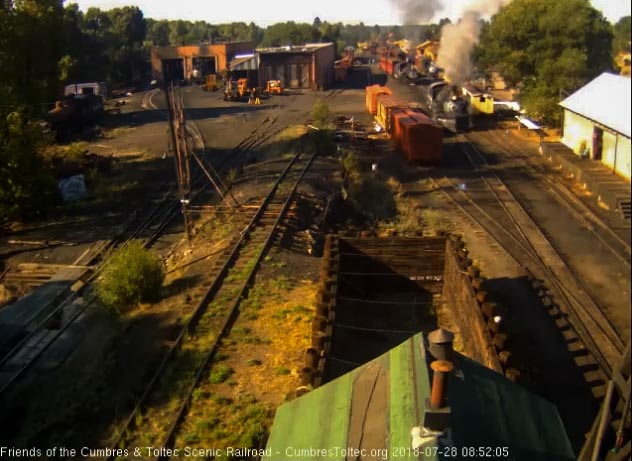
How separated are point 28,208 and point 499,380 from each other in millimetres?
17852

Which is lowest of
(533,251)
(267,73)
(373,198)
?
(533,251)

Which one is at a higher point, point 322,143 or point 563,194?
point 322,143

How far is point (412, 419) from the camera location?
149 inches

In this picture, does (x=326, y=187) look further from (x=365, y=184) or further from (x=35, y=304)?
(x=35, y=304)

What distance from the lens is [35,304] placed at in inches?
527

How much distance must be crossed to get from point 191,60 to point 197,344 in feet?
194

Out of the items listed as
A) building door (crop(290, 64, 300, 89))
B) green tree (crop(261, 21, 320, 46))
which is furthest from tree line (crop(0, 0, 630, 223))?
green tree (crop(261, 21, 320, 46))

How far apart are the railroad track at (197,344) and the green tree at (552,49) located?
1160cm

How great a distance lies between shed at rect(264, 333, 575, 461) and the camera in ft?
12.1

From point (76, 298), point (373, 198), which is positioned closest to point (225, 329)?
point (76, 298)

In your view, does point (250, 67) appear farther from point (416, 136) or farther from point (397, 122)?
point (416, 136)

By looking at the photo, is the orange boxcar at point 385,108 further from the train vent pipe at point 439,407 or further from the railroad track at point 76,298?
the train vent pipe at point 439,407

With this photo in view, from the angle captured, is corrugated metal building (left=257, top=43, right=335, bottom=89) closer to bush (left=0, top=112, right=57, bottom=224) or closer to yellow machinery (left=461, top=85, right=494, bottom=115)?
yellow machinery (left=461, top=85, right=494, bottom=115)

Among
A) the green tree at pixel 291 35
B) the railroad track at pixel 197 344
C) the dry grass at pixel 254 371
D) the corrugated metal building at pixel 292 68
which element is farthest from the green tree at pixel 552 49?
the green tree at pixel 291 35
